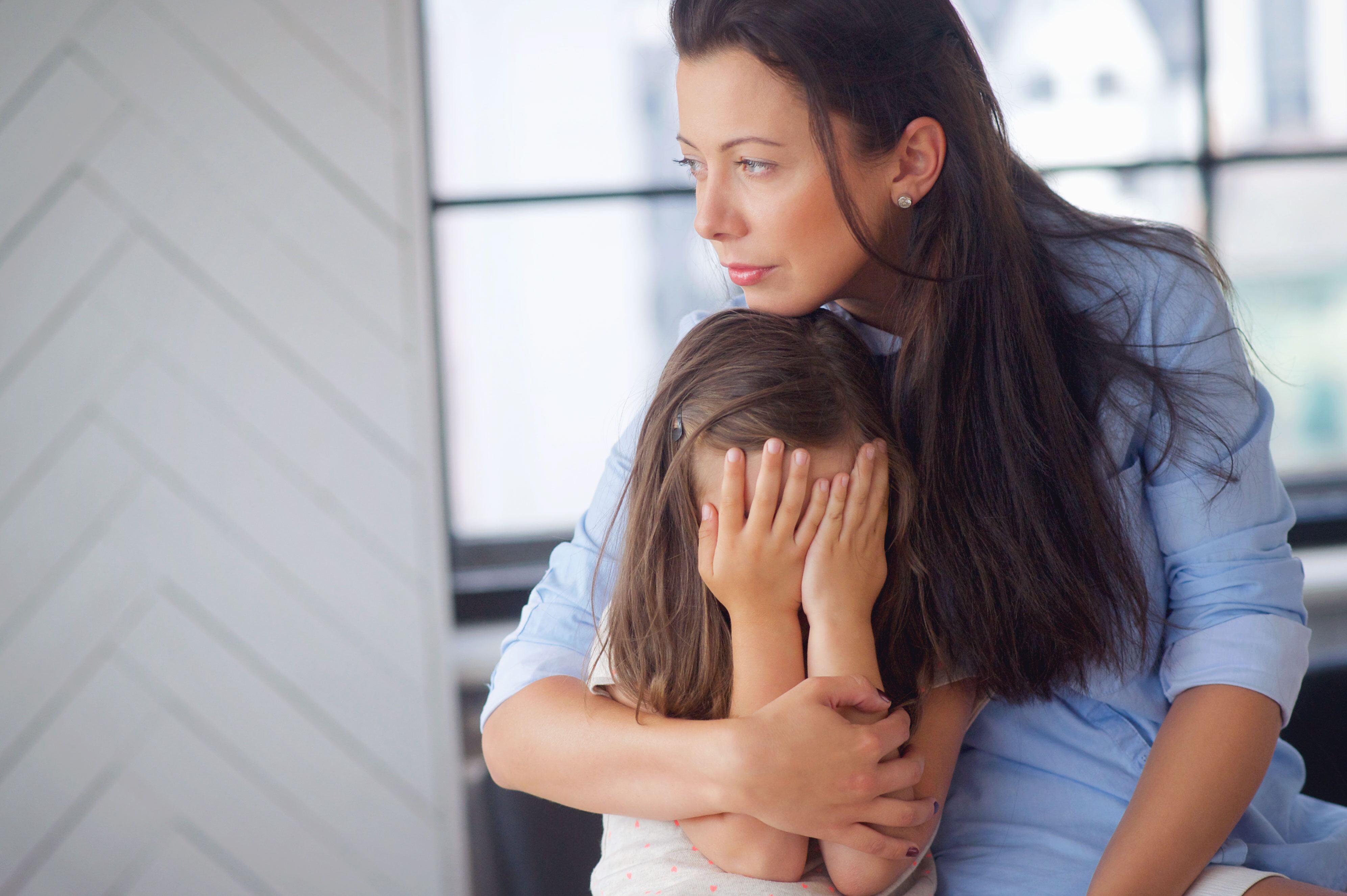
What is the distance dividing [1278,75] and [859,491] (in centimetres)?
179

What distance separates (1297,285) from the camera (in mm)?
2148

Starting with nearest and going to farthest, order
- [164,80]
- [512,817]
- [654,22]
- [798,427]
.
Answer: [798,427] → [512,817] → [164,80] → [654,22]

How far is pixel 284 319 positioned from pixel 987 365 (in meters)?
1.28

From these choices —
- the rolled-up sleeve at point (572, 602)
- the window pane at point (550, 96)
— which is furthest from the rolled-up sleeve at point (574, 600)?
the window pane at point (550, 96)

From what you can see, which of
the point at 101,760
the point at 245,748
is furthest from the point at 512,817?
the point at 101,760

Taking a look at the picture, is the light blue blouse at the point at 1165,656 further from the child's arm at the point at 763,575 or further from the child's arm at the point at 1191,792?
the child's arm at the point at 763,575

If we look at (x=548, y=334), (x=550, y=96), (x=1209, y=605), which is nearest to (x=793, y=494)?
(x=1209, y=605)

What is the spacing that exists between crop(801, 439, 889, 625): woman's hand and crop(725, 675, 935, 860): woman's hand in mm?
70

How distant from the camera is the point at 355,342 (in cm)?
180

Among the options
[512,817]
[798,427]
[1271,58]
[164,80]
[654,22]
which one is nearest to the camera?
[798,427]

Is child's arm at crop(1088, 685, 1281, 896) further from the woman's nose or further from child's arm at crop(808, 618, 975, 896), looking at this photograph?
the woman's nose

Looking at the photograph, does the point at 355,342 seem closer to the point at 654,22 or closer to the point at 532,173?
the point at 532,173

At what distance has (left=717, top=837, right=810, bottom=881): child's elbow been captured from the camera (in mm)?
917

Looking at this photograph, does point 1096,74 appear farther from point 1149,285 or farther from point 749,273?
point 749,273
